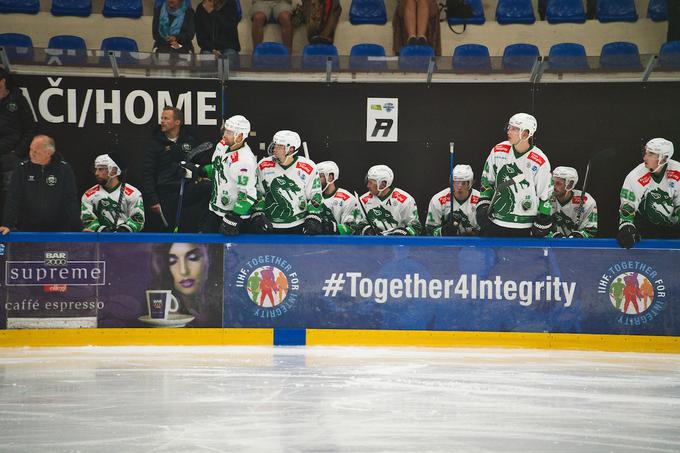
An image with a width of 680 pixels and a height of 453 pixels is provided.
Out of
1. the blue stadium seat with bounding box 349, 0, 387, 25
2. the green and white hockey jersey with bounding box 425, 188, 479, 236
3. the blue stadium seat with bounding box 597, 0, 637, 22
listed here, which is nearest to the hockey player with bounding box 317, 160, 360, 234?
the green and white hockey jersey with bounding box 425, 188, 479, 236

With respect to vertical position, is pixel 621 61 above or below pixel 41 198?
above

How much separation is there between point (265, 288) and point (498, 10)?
5.94 metres

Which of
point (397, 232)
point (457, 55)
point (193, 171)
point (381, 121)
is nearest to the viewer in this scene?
point (397, 232)

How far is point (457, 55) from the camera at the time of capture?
11.1 meters

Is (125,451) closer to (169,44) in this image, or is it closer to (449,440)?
(449,440)

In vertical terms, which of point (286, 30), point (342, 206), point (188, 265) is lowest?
point (188, 265)

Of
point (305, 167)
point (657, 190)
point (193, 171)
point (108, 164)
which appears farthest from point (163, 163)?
point (657, 190)

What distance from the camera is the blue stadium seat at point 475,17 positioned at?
39.0 feet

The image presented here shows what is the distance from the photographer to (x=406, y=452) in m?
4.24

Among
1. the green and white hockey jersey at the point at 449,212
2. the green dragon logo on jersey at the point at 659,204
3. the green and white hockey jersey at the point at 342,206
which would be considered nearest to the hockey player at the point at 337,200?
the green and white hockey jersey at the point at 342,206

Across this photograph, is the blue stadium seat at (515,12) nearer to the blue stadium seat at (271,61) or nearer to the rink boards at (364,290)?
the blue stadium seat at (271,61)

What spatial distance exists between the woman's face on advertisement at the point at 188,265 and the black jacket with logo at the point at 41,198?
3.17 ft

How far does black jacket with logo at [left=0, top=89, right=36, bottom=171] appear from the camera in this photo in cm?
944

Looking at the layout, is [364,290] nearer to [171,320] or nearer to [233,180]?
[233,180]
